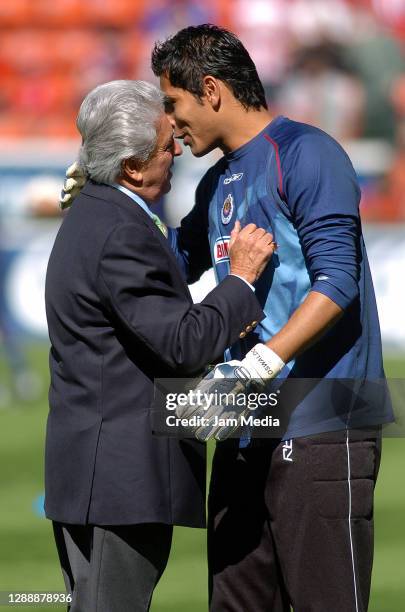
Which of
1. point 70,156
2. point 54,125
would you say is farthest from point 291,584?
point 54,125

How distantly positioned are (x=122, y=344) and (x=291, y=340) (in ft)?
1.51

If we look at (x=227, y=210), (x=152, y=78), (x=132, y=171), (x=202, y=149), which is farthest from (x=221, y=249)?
(x=152, y=78)

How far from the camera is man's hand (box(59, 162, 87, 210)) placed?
137 inches

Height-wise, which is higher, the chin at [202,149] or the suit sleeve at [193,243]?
the chin at [202,149]

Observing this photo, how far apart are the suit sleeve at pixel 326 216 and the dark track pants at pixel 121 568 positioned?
32.4 inches

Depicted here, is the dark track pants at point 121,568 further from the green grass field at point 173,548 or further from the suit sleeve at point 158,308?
the green grass field at point 173,548

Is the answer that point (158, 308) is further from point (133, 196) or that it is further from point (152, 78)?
point (152, 78)

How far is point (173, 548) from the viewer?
18.8 ft

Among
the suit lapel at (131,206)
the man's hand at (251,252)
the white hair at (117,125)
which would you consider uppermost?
the white hair at (117,125)

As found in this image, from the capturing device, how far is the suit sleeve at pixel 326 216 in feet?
9.88

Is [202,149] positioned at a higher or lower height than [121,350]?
higher

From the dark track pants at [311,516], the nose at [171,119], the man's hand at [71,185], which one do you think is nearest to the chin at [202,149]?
the nose at [171,119]

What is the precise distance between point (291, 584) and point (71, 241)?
3.78 ft

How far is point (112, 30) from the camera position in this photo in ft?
56.8
